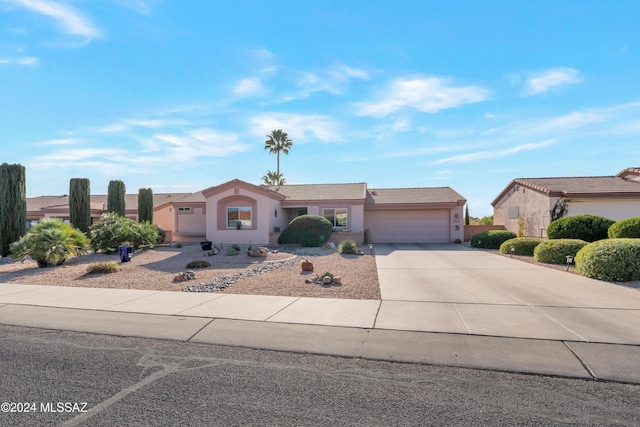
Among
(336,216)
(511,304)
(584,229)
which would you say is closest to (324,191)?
(336,216)

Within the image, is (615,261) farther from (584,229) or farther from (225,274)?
(225,274)

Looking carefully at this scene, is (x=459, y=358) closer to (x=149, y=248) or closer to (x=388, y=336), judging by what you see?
(x=388, y=336)

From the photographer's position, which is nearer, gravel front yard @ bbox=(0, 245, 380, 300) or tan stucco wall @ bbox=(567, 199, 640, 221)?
gravel front yard @ bbox=(0, 245, 380, 300)

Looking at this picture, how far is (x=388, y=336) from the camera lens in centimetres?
567

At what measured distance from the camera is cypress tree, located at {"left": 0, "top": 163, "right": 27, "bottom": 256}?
1777 cm

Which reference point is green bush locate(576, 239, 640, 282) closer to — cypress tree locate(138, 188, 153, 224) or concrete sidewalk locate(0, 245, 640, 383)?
concrete sidewalk locate(0, 245, 640, 383)

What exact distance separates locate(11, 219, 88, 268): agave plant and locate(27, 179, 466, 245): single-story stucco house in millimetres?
8820

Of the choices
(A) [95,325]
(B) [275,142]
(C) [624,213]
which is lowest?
(A) [95,325]

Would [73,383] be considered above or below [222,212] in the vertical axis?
below

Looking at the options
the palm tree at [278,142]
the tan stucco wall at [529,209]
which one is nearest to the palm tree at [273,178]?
the palm tree at [278,142]

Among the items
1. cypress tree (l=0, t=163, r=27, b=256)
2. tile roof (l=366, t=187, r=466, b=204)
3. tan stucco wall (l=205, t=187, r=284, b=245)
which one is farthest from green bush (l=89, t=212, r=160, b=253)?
tile roof (l=366, t=187, r=466, b=204)

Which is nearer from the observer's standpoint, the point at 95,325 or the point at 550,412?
the point at 550,412

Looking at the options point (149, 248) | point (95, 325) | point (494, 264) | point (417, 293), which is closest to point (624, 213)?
point (494, 264)

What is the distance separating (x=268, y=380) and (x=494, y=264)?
12394mm
